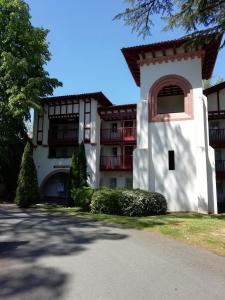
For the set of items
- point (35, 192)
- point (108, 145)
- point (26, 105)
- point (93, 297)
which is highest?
point (26, 105)

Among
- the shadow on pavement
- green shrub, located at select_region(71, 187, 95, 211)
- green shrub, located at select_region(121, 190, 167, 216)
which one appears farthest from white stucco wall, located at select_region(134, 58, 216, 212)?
the shadow on pavement

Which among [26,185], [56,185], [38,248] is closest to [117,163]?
[56,185]

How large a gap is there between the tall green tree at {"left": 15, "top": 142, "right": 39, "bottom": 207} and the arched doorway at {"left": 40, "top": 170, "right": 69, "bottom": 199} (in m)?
9.19

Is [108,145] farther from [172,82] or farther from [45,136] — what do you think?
[172,82]

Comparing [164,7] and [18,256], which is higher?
[164,7]

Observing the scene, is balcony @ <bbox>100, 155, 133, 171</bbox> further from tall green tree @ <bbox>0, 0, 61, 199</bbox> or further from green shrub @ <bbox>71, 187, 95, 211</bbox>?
tall green tree @ <bbox>0, 0, 61, 199</bbox>

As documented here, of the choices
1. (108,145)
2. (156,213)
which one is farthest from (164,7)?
(108,145)

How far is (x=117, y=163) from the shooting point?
30.1 m

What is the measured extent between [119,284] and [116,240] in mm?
4352

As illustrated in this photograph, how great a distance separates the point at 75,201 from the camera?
22484 millimetres

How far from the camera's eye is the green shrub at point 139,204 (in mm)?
17328

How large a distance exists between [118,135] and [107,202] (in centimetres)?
1402

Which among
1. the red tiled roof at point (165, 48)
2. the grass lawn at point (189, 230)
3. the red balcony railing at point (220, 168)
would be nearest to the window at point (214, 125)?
the red balcony railing at point (220, 168)

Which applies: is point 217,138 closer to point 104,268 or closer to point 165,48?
point 165,48
